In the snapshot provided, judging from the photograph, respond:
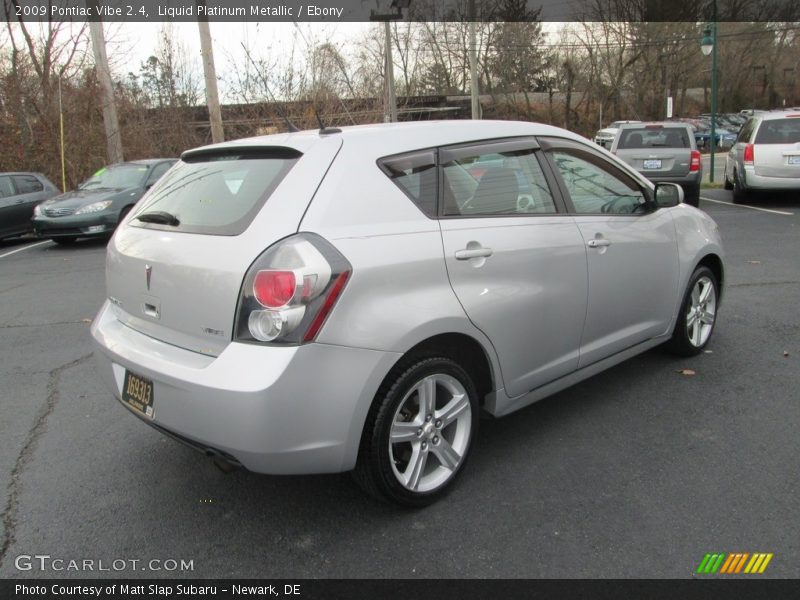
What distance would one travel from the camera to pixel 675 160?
12508 millimetres

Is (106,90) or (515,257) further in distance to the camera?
(106,90)

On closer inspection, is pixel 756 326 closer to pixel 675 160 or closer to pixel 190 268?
pixel 190 268

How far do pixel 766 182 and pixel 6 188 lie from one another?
572 inches

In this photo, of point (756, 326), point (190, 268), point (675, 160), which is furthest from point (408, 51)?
point (190, 268)

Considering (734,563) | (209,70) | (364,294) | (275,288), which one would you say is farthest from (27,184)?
(734,563)

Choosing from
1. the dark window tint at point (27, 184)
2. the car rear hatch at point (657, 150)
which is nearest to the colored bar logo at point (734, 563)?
the car rear hatch at point (657, 150)

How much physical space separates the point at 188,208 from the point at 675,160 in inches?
462

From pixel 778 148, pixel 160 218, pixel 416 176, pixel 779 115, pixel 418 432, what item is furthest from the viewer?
pixel 779 115

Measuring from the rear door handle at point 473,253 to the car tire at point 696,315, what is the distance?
202 cm

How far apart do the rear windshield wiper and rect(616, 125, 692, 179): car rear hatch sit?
11.4 m

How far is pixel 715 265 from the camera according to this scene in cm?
461

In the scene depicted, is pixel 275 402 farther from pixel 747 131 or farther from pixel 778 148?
pixel 747 131

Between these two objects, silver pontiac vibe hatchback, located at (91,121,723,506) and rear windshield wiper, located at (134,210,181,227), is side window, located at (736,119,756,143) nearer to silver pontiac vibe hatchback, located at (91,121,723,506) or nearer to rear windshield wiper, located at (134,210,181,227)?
silver pontiac vibe hatchback, located at (91,121,723,506)

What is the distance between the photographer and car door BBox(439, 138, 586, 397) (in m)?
2.87
